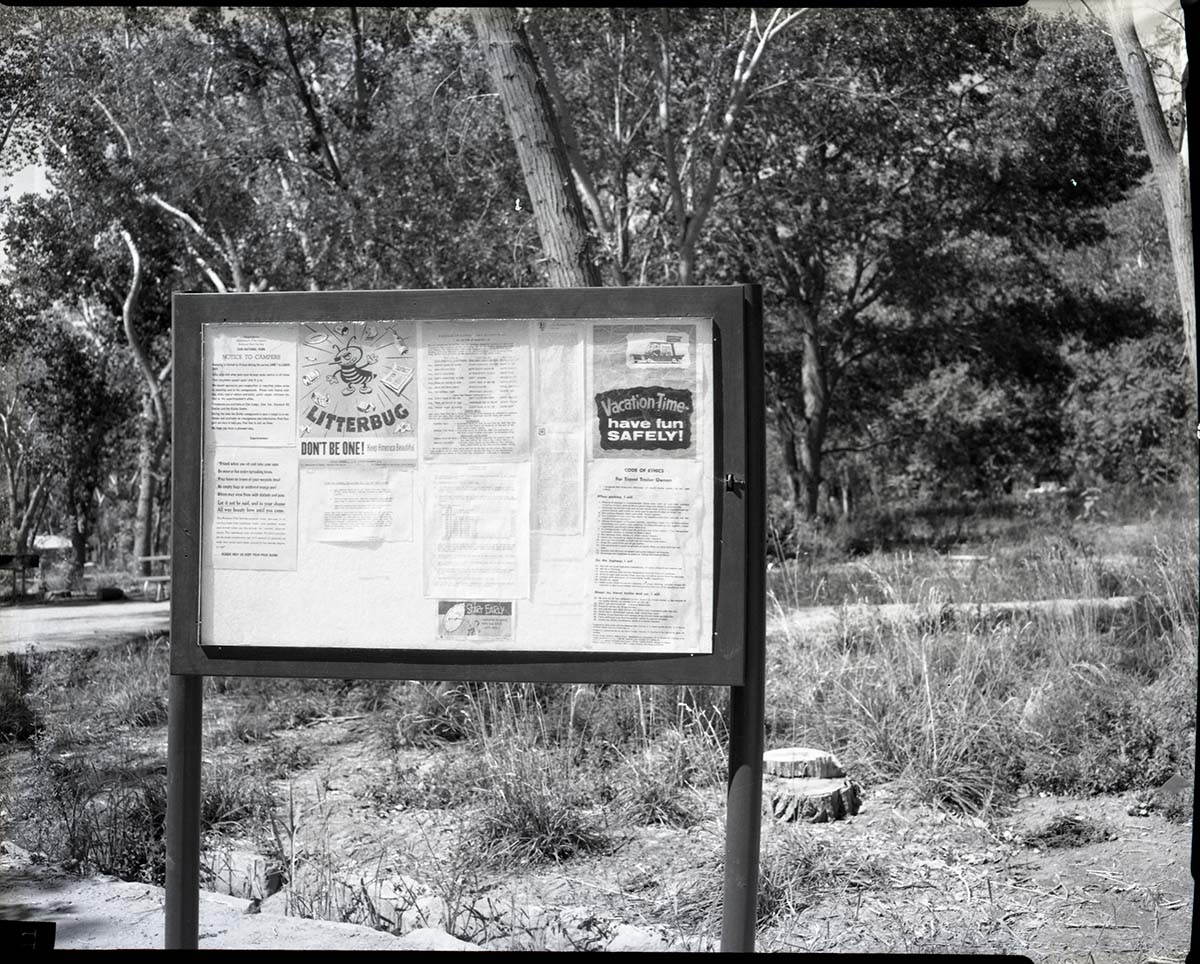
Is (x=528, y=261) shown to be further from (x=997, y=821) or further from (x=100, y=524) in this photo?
(x=997, y=821)

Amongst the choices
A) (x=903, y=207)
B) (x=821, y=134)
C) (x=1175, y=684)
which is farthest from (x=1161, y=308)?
(x=1175, y=684)

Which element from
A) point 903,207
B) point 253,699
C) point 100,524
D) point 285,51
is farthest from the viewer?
point 903,207

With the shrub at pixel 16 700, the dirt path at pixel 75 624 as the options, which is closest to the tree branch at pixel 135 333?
the dirt path at pixel 75 624

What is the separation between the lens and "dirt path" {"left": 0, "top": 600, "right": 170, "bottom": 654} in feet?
31.0

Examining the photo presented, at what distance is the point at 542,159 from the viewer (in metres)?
6.45

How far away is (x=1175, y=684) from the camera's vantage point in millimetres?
6008

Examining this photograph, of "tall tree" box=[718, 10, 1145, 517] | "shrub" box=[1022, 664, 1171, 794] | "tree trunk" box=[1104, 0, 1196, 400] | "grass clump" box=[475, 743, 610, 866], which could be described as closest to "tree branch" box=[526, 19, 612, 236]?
"tall tree" box=[718, 10, 1145, 517]

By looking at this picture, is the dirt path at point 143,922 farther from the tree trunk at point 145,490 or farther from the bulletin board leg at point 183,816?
the tree trunk at point 145,490

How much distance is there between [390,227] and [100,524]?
643cm

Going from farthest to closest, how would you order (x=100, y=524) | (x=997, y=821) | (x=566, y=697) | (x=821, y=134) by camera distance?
(x=821, y=134) < (x=100, y=524) < (x=566, y=697) < (x=997, y=821)

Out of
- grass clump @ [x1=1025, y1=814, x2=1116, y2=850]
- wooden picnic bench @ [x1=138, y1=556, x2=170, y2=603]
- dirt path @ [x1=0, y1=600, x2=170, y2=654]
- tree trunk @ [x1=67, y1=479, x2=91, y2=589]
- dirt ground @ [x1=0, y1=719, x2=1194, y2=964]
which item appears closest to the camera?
dirt ground @ [x1=0, y1=719, x2=1194, y2=964]

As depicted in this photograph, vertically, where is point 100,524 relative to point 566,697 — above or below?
above

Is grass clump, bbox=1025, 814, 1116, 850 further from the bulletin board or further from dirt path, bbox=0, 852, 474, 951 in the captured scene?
the bulletin board

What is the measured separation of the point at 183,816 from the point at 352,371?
1095mm
